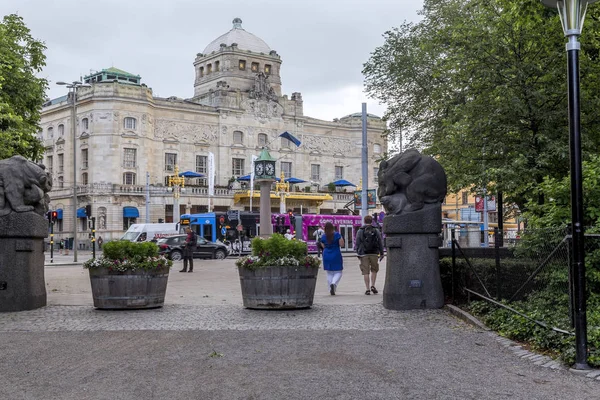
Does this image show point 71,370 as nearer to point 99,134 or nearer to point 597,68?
point 597,68

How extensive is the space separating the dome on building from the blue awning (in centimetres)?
2396

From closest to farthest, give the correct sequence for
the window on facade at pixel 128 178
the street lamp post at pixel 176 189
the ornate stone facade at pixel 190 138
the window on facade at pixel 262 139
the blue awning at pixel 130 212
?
the street lamp post at pixel 176 189
the blue awning at pixel 130 212
the ornate stone facade at pixel 190 138
the window on facade at pixel 128 178
the window on facade at pixel 262 139

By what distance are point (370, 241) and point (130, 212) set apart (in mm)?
52636

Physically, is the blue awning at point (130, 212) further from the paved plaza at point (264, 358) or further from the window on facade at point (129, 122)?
the paved plaza at point (264, 358)

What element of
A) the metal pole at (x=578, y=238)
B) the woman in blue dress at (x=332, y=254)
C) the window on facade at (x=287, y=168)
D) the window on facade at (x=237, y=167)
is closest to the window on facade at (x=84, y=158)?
the window on facade at (x=237, y=167)

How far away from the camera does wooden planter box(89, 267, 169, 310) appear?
41.5 feet

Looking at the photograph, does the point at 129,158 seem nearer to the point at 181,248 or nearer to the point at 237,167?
the point at 237,167

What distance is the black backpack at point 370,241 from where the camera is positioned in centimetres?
1664

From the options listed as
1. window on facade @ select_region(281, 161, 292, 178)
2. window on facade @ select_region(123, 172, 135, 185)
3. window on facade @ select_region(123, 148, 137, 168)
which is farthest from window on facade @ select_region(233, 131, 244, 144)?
window on facade @ select_region(123, 172, 135, 185)

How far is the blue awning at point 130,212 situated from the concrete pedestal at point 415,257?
185 ft

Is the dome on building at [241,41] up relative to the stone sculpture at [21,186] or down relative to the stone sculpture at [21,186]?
up

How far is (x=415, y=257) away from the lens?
492 inches

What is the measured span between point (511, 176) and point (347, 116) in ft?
229

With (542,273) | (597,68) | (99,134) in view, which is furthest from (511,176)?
(99,134)
